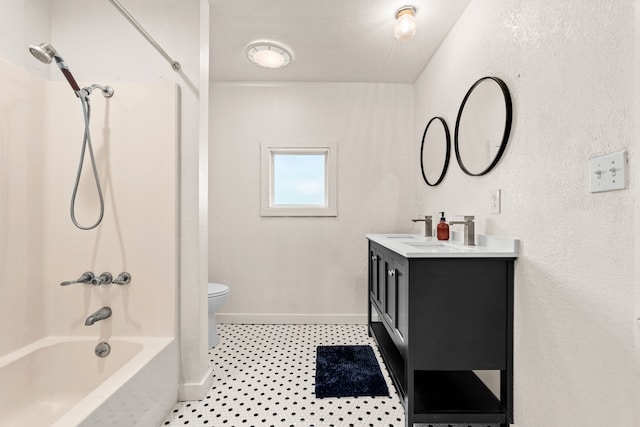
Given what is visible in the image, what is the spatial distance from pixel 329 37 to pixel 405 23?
0.57 metres

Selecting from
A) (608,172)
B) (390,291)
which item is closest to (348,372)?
(390,291)

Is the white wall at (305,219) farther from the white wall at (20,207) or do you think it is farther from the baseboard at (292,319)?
the white wall at (20,207)

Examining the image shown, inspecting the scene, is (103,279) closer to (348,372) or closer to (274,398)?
(274,398)

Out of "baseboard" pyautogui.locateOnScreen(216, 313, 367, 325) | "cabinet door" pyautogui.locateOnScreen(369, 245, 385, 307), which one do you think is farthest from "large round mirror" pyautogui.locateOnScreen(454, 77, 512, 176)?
"baseboard" pyautogui.locateOnScreen(216, 313, 367, 325)

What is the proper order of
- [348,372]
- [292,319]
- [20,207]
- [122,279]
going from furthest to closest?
[292,319] < [348,372] < [122,279] < [20,207]

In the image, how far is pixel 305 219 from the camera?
106 inches

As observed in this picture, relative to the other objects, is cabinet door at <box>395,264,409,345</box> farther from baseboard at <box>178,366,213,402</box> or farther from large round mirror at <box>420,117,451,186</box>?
baseboard at <box>178,366,213,402</box>

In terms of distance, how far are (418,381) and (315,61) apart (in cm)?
241

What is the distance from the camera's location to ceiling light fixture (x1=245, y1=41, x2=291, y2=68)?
2.12 meters

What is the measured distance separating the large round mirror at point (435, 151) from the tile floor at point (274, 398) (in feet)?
4.74

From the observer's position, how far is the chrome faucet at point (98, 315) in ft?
→ 4.74

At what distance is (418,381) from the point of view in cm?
158

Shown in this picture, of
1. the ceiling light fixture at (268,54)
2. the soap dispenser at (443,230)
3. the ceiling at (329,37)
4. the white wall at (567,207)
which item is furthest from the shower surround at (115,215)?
the white wall at (567,207)

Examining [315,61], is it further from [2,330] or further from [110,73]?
[2,330]
